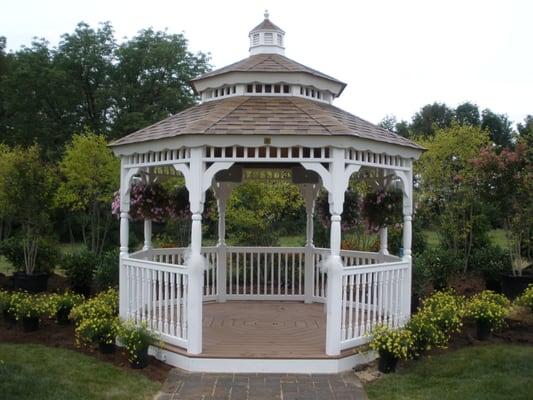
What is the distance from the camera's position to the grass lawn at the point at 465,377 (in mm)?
5570

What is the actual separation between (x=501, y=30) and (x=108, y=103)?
1890cm

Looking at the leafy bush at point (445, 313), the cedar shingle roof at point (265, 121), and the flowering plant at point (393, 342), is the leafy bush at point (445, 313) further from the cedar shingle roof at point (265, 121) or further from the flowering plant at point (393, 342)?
the cedar shingle roof at point (265, 121)

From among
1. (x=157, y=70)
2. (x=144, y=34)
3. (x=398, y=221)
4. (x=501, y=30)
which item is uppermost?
(x=144, y=34)

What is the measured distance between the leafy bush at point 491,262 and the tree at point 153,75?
16.4 m

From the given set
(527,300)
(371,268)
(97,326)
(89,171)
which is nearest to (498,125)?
(89,171)

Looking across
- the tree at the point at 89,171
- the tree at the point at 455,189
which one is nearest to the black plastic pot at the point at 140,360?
the tree at the point at 455,189

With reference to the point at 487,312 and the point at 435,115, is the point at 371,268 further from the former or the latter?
the point at 435,115

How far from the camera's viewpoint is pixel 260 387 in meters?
5.80

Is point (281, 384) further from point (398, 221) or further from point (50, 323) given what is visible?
point (50, 323)

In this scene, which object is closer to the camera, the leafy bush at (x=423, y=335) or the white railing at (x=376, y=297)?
the leafy bush at (x=423, y=335)

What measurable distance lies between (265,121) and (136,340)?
301 centimetres

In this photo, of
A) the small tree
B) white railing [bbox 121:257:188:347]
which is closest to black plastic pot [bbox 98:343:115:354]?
white railing [bbox 121:257:188:347]

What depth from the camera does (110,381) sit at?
588cm

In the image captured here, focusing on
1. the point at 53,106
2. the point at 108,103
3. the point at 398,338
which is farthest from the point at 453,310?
the point at 53,106
